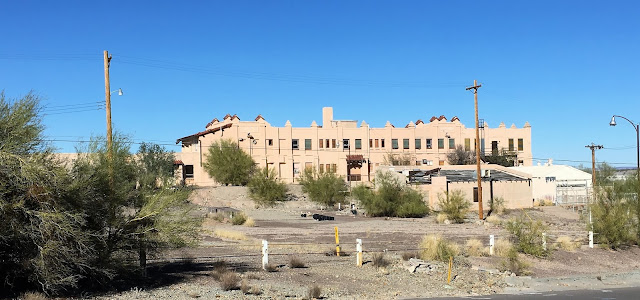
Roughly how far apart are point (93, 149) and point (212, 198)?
56486mm

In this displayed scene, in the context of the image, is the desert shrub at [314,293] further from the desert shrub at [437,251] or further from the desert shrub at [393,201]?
the desert shrub at [393,201]

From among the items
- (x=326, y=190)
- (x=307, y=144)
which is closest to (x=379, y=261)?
(x=326, y=190)

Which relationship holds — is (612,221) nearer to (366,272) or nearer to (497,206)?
(366,272)

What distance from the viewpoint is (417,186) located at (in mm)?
60000

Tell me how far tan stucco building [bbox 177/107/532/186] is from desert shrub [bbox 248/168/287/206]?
12.7m

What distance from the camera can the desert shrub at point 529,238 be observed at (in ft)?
85.8

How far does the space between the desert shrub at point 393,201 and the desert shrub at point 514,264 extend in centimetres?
3164

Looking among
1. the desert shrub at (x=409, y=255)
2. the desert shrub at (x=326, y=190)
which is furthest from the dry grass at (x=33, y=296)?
the desert shrub at (x=326, y=190)

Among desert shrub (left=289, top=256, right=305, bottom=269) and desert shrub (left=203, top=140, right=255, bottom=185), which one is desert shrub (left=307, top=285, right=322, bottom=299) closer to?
desert shrub (left=289, top=256, right=305, bottom=269)

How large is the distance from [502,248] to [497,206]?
106 ft

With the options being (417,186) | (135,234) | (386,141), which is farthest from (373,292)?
(386,141)

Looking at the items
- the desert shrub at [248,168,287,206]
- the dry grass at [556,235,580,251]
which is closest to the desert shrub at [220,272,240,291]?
the dry grass at [556,235,580,251]

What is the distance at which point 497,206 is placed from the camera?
56750mm

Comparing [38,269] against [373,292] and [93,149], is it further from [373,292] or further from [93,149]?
[373,292]
